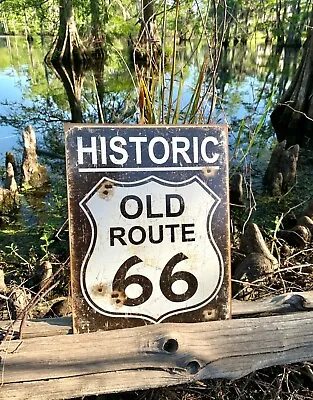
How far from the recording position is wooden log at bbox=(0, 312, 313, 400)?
1.13m

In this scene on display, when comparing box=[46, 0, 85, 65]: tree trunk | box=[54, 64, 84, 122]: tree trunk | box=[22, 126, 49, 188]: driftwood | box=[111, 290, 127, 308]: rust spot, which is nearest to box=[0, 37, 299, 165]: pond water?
box=[54, 64, 84, 122]: tree trunk

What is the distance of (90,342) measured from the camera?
1.17m

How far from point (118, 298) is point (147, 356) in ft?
0.57

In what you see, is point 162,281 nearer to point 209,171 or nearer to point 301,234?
point 209,171

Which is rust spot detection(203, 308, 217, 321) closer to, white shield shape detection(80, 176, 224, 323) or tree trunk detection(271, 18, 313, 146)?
white shield shape detection(80, 176, 224, 323)

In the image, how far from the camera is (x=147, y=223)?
1.19 metres

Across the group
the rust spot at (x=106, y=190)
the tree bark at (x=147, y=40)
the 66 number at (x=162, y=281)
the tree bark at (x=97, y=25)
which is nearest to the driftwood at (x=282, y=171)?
the tree bark at (x=147, y=40)

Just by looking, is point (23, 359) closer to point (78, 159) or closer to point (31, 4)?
point (78, 159)

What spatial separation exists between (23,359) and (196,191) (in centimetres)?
63

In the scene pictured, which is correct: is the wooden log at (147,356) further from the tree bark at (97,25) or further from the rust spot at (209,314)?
the tree bark at (97,25)

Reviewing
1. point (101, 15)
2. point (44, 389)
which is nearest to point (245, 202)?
point (44, 389)

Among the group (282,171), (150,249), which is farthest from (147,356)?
(282,171)

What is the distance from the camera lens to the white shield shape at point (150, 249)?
117 centimetres

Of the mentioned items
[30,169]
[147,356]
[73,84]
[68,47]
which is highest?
[147,356]
